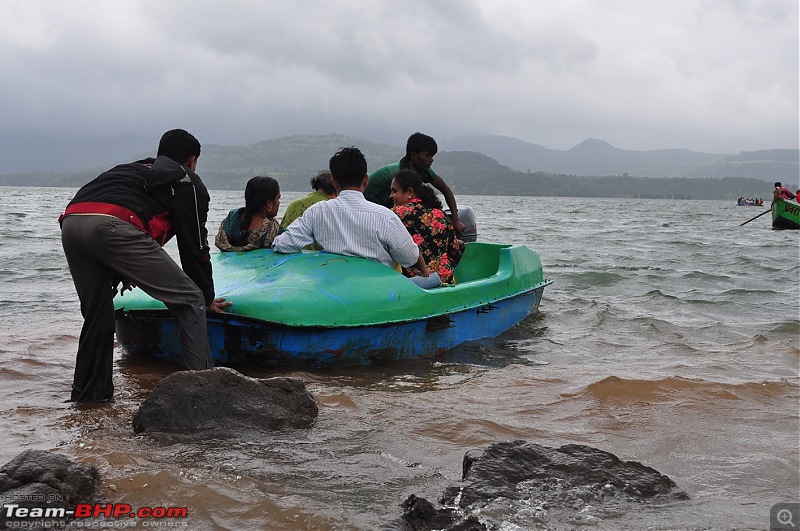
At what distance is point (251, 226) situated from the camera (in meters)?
6.34

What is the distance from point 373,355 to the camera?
598cm

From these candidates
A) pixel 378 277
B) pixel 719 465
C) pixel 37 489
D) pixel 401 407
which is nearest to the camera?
pixel 37 489

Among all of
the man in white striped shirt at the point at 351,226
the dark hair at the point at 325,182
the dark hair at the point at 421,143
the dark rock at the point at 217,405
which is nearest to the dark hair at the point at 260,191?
the man in white striped shirt at the point at 351,226

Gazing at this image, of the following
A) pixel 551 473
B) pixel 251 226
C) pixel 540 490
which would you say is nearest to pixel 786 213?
pixel 251 226

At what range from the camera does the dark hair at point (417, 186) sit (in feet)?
22.7

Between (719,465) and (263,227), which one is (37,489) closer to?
(719,465)

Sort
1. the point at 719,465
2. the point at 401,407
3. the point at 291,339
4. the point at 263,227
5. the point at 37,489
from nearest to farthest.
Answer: the point at 37,489 → the point at 719,465 → the point at 401,407 → the point at 291,339 → the point at 263,227

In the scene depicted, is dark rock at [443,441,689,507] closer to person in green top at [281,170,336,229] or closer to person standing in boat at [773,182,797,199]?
person in green top at [281,170,336,229]

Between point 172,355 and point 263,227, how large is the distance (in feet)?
4.07

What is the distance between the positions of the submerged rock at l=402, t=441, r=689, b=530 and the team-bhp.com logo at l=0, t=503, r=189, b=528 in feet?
2.97

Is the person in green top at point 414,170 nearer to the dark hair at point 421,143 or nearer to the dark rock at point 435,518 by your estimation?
the dark hair at point 421,143

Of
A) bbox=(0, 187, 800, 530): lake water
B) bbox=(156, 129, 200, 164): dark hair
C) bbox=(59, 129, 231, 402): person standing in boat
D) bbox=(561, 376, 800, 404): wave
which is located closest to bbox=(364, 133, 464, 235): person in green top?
Result: bbox=(0, 187, 800, 530): lake water

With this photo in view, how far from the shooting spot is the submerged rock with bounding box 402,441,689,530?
304cm

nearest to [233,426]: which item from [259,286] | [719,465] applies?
[259,286]
